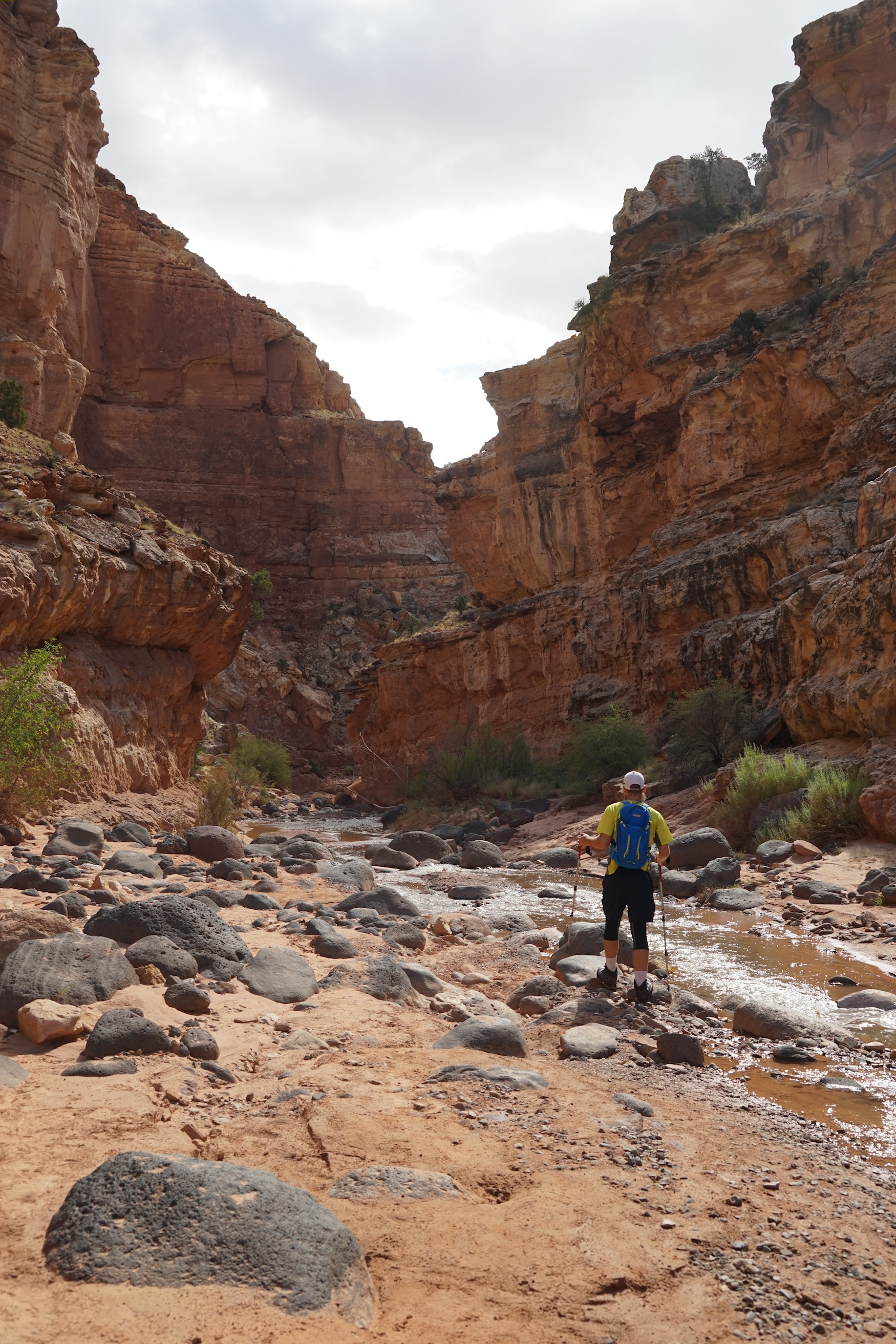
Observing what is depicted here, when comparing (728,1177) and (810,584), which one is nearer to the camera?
(728,1177)

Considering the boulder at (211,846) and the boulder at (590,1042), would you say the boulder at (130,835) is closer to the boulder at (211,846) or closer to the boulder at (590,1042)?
the boulder at (211,846)

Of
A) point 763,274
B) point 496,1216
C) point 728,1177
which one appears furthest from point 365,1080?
point 763,274

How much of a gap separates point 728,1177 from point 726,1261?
70 centimetres

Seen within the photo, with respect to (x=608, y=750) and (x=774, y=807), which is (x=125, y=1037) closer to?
(x=774, y=807)

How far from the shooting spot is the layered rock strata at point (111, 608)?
1377cm

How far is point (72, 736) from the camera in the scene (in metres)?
13.9

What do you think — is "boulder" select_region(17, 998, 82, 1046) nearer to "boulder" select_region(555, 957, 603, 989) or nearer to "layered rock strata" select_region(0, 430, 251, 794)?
"boulder" select_region(555, 957, 603, 989)

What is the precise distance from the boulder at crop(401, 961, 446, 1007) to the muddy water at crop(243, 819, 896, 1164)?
1872 mm

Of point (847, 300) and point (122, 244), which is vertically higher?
point (122, 244)

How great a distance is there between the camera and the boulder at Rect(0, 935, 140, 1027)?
455 centimetres

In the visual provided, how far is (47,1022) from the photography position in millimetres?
4230

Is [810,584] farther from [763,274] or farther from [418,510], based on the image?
[418,510]

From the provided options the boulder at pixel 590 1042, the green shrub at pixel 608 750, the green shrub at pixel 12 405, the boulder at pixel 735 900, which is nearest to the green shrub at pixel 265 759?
the green shrub at pixel 12 405

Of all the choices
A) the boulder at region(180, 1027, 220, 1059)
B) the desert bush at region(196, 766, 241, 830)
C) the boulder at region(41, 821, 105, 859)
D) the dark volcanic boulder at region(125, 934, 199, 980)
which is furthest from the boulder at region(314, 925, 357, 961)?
the desert bush at region(196, 766, 241, 830)
